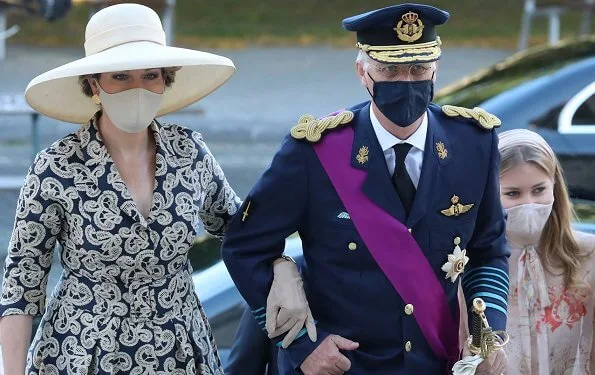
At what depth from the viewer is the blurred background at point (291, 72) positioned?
581 centimetres

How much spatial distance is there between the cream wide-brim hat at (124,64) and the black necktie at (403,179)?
60 centimetres

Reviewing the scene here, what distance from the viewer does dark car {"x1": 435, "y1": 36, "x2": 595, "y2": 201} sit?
5680mm

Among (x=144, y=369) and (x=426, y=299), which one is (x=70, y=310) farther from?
(x=426, y=299)

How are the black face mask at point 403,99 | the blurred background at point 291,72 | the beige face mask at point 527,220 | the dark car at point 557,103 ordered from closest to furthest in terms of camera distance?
the black face mask at point 403,99 → the beige face mask at point 527,220 → the dark car at point 557,103 → the blurred background at point 291,72

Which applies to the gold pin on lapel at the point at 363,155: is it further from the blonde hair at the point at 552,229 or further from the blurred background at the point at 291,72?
the blurred background at the point at 291,72

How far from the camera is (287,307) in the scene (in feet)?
10.8

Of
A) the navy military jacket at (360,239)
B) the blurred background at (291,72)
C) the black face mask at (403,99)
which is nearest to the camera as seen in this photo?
the black face mask at (403,99)

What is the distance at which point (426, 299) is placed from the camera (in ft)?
10.9

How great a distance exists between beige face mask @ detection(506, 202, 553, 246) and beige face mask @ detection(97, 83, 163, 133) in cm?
107

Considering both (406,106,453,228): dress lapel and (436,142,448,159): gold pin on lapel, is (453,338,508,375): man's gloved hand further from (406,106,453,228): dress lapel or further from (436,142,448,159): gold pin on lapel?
(436,142,448,159): gold pin on lapel

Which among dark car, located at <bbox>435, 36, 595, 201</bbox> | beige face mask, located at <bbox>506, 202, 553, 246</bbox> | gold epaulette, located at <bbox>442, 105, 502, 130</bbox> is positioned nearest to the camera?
gold epaulette, located at <bbox>442, 105, 502, 130</bbox>

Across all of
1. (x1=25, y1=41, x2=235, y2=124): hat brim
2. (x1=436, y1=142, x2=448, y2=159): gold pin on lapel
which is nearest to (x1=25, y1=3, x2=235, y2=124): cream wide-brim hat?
(x1=25, y1=41, x2=235, y2=124): hat brim

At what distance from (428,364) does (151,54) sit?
1077 millimetres

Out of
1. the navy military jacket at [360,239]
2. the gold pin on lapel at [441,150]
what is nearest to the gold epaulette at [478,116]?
the navy military jacket at [360,239]
